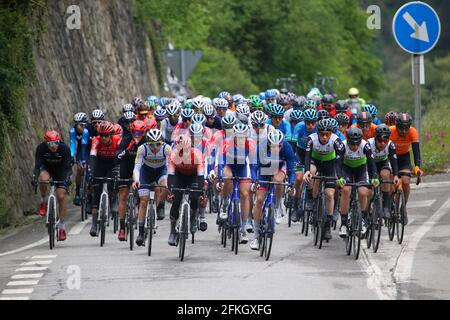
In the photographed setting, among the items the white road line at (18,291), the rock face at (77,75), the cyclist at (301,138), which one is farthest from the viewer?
the rock face at (77,75)

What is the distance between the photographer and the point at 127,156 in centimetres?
1980

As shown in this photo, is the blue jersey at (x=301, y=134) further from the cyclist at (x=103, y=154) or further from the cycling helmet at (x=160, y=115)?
the cycling helmet at (x=160, y=115)

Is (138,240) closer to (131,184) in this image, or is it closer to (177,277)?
(131,184)

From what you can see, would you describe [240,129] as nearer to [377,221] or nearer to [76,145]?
[377,221]

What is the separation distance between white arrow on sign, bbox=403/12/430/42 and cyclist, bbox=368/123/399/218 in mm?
4212

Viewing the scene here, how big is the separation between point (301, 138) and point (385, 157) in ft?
8.27

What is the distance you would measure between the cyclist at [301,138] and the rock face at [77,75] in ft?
17.2

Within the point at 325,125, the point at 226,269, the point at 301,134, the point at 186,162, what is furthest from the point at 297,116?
the point at 226,269

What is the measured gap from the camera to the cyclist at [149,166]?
18719mm

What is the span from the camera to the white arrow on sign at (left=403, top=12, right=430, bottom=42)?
2308cm

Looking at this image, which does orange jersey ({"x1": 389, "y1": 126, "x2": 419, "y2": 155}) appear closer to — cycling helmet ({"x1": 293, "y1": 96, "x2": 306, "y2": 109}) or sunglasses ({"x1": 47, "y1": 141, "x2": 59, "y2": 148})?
sunglasses ({"x1": 47, "y1": 141, "x2": 59, "y2": 148})

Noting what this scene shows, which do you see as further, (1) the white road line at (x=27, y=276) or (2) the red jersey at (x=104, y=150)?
(2) the red jersey at (x=104, y=150)

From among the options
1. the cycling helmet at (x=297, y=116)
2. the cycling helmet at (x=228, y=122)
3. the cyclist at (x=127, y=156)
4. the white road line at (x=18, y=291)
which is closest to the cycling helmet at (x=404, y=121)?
the cycling helmet at (x=228, y=122)

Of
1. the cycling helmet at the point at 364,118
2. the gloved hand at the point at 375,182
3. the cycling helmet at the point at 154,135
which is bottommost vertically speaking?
the gloved hand at the point at 375,182
